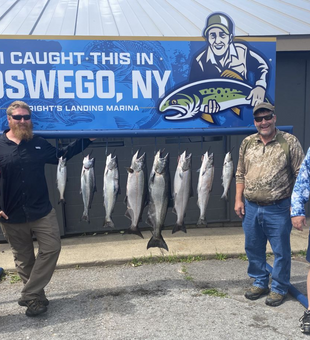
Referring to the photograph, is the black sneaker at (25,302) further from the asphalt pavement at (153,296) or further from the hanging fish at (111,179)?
the hanging fish at (111,179)

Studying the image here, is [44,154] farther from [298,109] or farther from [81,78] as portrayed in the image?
[298,109]

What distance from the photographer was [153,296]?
3924mm

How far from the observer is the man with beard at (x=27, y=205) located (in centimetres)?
334

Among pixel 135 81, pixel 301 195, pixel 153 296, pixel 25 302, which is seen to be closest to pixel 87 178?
pixel 135 81

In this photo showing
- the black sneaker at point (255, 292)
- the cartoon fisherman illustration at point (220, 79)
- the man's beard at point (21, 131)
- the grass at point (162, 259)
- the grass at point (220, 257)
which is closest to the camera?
the man's beard at point (21, 131)

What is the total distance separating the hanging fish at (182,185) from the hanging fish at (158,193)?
10cm

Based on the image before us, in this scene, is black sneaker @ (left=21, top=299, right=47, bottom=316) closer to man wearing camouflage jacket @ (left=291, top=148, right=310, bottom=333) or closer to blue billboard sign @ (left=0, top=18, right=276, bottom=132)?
blue billboard sign @ (left=0, top=18, right=276, bottom=132)

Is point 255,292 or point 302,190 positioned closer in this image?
point 302,190

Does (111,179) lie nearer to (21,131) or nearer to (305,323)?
(21,131)

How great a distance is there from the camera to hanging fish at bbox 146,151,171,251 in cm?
359

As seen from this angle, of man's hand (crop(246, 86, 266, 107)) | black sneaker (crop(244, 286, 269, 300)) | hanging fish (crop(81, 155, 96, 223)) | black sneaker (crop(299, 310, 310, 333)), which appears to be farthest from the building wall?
black sneaker (crop(299, 310, 310, 333))

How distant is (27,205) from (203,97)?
248 cm

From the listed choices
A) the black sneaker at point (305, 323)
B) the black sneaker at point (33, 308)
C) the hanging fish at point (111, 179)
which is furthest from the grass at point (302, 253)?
the black sneaker at point (33, 308)

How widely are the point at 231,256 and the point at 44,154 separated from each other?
3.27 m
